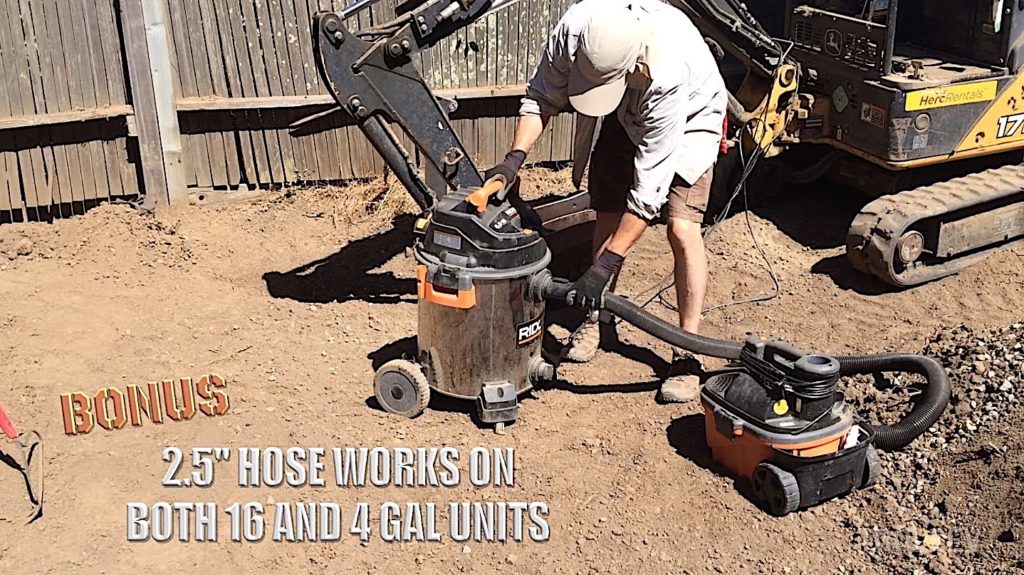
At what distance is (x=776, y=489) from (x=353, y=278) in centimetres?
303

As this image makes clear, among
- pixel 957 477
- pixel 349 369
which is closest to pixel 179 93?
pixel 349 369

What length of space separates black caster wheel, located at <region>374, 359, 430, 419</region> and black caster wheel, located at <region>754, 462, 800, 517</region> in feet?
4.70

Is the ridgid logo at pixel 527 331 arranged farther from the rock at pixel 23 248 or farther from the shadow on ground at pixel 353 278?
the rock at pixel 23 248

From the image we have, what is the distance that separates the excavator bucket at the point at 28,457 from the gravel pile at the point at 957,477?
305cm

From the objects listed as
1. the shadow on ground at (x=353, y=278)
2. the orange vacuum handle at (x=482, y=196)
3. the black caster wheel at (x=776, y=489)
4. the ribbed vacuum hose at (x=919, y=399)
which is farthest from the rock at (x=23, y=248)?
the ribbed vacuum hose at (x=919, y=399)

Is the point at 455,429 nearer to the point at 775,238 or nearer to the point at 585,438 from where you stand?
the point at 585,438

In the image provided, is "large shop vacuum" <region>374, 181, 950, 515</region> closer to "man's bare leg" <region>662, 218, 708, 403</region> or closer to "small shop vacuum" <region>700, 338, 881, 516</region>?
"small shop vacuum" <region>700, 338, 881, 516</region>

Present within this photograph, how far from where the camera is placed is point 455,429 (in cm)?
468

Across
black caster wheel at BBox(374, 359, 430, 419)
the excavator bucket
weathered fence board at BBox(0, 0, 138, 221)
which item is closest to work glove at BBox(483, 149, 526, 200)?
black caster wheel at BBox(374, 359, 430, 419)

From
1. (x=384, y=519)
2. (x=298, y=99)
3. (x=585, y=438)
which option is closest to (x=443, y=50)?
(x=298, y=99)

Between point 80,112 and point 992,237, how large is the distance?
5.43m

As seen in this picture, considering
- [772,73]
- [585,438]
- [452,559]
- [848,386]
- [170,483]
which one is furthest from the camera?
[772,73]

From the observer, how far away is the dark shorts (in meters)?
4.84

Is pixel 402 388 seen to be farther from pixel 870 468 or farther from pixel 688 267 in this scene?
pixel 870 468
